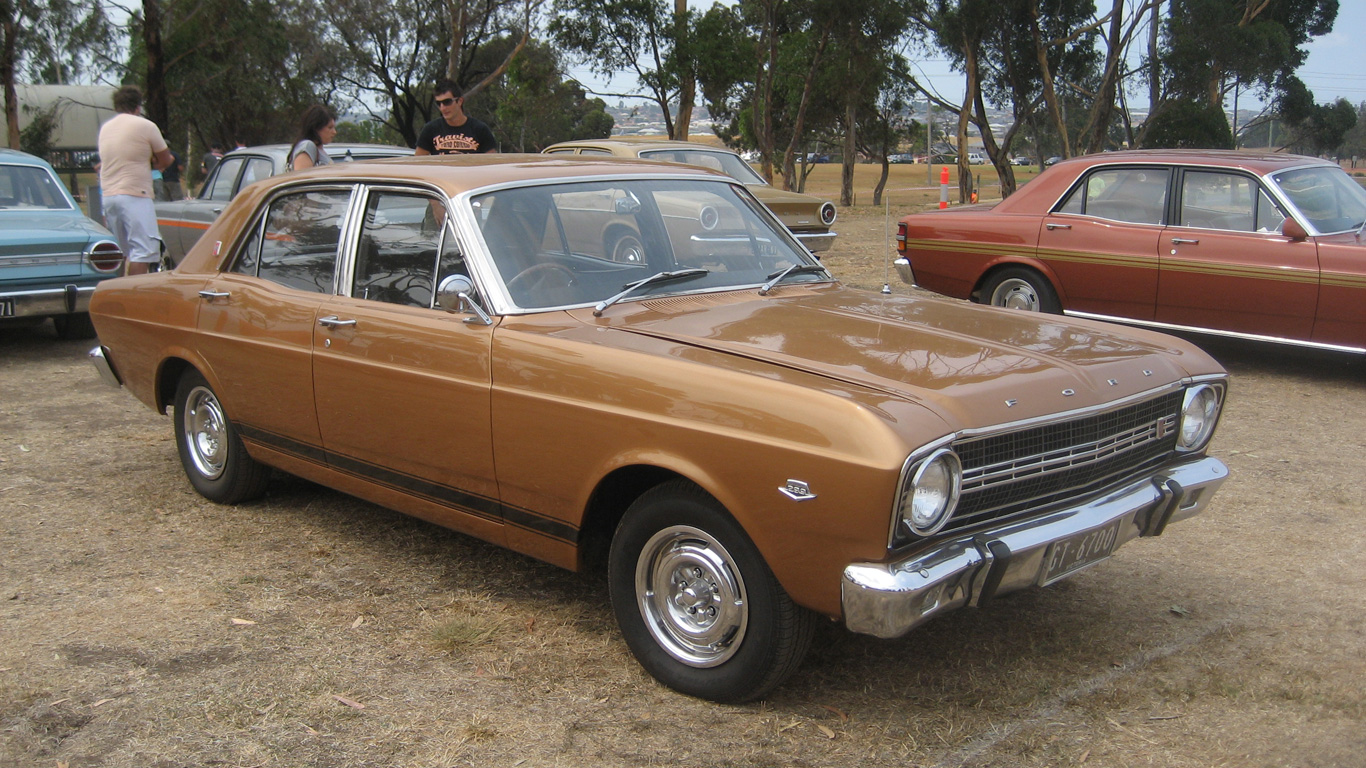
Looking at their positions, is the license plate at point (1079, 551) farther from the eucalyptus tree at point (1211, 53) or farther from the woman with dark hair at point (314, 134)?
the eucalyptus tree at point (1211, 53)

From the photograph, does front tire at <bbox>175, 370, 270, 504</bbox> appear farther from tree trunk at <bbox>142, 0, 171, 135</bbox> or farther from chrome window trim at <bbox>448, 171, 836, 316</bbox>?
tree trunk at <bbox>142, 0, 171, 135</bbox>

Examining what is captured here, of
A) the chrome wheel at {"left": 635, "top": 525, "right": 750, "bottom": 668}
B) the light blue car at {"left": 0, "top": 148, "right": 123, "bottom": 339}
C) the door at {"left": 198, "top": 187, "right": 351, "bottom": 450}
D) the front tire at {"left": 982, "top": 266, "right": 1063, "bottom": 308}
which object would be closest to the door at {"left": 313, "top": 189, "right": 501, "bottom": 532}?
the door at {"left": 198, "top": 187, "right": 351, "bottom": 450}

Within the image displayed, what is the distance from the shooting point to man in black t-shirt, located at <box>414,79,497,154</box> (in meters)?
7.73

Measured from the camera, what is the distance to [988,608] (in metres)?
4.04

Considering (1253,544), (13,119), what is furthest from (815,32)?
(1253,544)

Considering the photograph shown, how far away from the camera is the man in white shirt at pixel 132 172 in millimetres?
9031

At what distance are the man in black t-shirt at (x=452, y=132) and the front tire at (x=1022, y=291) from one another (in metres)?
3.95

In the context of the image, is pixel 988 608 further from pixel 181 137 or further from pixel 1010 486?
pixel 181 137

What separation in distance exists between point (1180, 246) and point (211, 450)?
20.6 feet

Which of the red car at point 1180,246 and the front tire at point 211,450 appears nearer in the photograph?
the front tire at point 211,450

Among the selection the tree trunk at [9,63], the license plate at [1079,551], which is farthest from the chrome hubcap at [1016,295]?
the tree trunk at [9,63]

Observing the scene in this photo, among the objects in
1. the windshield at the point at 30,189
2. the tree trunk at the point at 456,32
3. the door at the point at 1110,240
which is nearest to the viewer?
the door at the point at 1110,240

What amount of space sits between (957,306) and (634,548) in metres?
1.64

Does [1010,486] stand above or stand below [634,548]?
above
